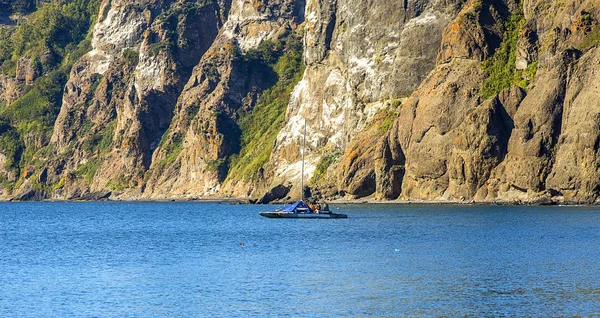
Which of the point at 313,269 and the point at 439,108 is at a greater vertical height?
the point at 439,108

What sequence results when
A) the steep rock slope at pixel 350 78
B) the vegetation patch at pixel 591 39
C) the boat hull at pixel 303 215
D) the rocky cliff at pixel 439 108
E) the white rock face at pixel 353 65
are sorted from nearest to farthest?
the boat hull at pixel 303 215 < the rocky cliff at pixel 439 108 < the vegetation patch at pixel 591 39 < the steep rock slope at pixel 350 78 < the white rock face at pixel 353 65

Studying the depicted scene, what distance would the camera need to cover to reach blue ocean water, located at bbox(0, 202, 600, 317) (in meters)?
45.3

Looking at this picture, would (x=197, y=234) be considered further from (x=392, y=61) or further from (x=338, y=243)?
(x=392, y=61)

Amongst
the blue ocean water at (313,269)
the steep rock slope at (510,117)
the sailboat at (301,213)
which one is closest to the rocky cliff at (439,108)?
the steep rock slope at (510,117)

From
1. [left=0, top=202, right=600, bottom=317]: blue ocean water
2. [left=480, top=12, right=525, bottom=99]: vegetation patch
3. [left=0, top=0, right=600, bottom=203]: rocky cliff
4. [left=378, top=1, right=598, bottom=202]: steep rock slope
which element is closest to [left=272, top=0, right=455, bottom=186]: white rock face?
[left=0, top=0, right=600, bottom=203]: rocky cliff

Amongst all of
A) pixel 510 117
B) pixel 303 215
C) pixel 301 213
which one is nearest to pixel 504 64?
pixel 510 117

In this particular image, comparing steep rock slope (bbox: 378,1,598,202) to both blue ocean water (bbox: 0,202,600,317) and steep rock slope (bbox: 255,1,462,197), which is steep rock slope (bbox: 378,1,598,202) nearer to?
steep rock slope (bbox: 255,1,462,197)

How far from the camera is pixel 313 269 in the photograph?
5816 centimetres

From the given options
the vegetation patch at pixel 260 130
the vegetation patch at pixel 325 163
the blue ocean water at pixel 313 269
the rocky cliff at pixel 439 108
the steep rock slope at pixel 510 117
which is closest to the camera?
the blue ocean water at pixel 313 269

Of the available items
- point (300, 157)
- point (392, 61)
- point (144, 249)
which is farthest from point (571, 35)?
point (144, 249)

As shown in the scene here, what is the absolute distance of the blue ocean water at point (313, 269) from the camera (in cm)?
4528

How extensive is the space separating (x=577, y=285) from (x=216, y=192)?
13984cm

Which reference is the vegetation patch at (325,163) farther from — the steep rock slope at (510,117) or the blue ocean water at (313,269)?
the blue ocean water at (313,269)

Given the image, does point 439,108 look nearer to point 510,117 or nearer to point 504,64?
point 510,117
